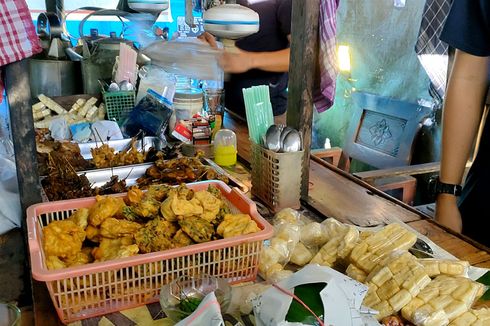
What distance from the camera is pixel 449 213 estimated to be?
6.16 ft

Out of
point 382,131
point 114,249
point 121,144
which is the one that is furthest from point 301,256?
point 382,131

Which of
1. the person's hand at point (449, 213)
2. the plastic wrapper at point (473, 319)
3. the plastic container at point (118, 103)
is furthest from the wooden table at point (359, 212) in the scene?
the plastic container at point (118, 103)

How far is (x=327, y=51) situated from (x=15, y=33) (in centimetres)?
124

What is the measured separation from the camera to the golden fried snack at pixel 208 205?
138cm

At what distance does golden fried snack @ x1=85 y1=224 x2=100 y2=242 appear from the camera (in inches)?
53.7

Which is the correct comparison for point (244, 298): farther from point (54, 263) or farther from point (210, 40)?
point (210, 40)

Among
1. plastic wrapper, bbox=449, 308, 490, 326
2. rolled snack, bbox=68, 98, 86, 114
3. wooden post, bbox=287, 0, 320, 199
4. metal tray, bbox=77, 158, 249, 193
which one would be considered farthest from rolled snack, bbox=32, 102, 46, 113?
plastic wrapper, bbox=449, 308, 490, 326

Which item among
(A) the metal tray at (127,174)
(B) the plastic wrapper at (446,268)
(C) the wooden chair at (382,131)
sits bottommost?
(C) the wooden chair at (382,131)

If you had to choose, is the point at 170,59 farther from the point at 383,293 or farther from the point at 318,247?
the point at 383,293

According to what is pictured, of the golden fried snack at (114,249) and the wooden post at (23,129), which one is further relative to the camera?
the wooden post at (23,129)

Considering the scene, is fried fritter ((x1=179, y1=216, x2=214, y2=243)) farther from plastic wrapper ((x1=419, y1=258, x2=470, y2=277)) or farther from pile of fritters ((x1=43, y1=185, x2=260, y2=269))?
plastic wrapper ((x1=419, y1=258, x2=470, y2=277))

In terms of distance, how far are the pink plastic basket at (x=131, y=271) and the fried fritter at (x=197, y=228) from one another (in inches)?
2.0

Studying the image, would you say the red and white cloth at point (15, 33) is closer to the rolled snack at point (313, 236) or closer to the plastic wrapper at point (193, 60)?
the rolled snack at point (313, 236)

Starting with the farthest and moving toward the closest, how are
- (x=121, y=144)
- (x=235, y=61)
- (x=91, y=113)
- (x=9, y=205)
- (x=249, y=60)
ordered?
1. (x=249, y=60)
2. (x=235, y=61)
3. (x=91, y=113)
4. (x=121, y=144)
5. (x=9, y=205)
